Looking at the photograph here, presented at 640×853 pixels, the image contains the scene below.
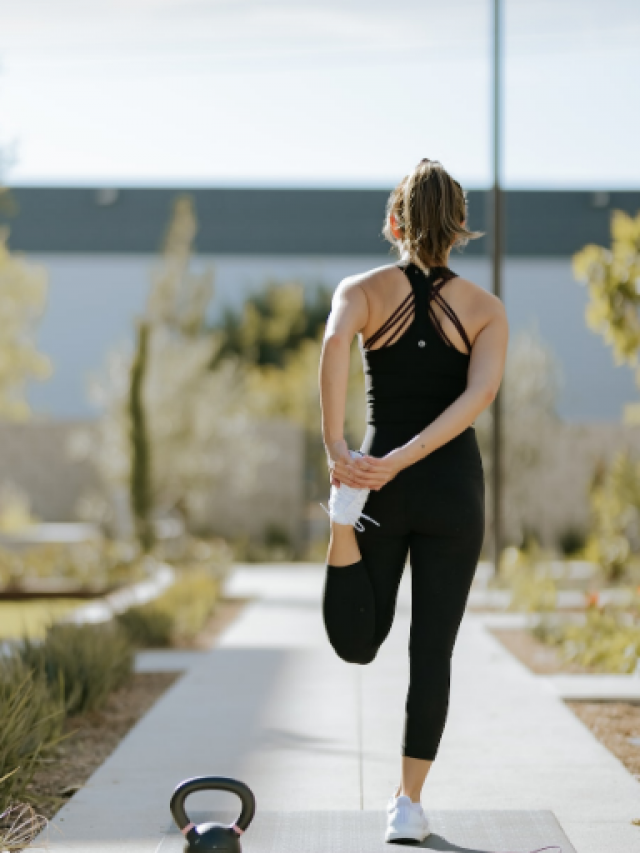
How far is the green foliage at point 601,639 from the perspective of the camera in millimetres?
7578

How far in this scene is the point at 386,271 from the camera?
3930 millimetres

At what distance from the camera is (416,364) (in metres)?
3.86

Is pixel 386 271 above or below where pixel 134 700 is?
above

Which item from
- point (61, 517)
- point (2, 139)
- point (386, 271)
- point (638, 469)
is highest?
point (2, 139)

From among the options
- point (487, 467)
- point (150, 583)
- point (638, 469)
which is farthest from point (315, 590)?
point (487, 467)

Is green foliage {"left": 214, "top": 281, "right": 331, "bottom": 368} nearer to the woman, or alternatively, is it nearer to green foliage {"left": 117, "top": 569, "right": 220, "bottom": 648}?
green foliage {"left": 117, "top": 569, "right": 220, "bottom": 648}

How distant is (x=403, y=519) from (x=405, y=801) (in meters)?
0.82

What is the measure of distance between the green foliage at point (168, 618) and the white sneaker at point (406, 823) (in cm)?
566

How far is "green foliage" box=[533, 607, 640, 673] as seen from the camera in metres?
7.58

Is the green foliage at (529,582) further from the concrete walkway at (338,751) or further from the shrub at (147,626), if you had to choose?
the shrub at (147,626)

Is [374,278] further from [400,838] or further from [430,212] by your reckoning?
[400,838]

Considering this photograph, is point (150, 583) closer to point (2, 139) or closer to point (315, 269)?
point (2, 139)

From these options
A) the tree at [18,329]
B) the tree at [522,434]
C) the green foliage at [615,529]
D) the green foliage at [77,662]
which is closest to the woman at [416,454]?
the green foliage at [77,662]

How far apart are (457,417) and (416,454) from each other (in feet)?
0.51
